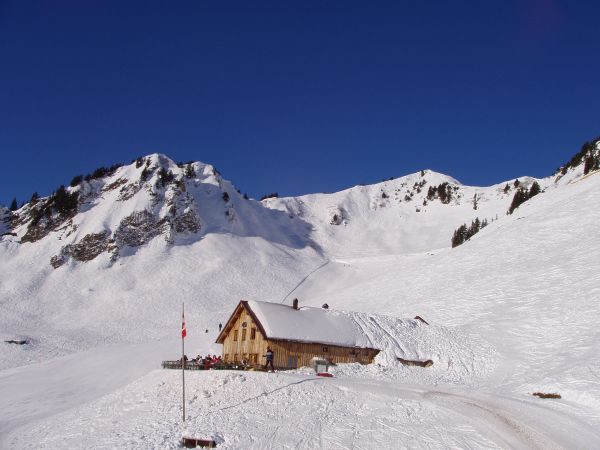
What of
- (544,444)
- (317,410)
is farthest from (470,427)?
(317,410)

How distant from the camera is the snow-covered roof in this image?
3509 cm

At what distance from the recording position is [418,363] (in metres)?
37.3

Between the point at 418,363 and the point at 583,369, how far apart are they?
11.7 meters

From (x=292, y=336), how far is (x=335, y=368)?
11.2 ft

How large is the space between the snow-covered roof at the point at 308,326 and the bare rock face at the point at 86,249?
58.6 m

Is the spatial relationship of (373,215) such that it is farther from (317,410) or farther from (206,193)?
(317,410)

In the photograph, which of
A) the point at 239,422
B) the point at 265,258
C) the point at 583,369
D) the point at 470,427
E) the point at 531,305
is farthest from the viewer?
the point at 265,258

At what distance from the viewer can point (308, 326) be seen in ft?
121

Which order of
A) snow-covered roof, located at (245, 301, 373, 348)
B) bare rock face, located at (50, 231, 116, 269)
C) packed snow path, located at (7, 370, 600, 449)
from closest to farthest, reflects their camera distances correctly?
packed snow path, located at (7, 370, 600, 449) < snow-covered roof, located at (245, 301, 373, 348) < bare rock face, located at (50, 231, 116, 269)

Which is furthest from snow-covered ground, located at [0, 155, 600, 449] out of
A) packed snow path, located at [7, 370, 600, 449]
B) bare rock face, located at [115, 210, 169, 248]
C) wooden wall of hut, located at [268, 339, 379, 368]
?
bare rock face, located at [115, 210, 169, 248]

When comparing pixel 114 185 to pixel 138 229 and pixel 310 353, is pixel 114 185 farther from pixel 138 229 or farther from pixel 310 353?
pixel 310 353

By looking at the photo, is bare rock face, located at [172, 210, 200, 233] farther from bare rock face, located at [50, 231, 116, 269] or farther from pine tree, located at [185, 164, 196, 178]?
pine tree, located at [185, 164, 196, 178]

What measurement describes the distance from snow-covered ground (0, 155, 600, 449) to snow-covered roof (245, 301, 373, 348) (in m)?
1.80

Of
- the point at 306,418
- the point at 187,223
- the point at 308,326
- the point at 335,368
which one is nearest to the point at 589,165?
the point at 187,223
